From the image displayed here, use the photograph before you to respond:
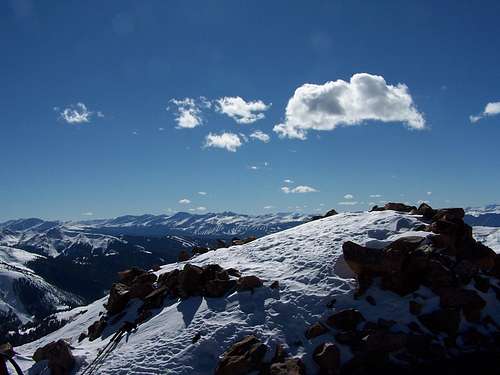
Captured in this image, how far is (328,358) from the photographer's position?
76.8ft

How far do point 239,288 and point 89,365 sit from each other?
444 inches

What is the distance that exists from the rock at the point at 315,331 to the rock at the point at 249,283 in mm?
6771

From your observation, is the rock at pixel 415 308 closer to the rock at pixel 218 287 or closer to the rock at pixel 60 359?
the rock at pixel 218 287

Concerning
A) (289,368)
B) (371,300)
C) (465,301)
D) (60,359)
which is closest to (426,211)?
(465,301)

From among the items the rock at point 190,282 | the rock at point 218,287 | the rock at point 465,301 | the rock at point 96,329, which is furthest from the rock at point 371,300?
the rock at point 96,329

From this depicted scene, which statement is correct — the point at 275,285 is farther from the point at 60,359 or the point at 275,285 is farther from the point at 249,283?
the point at 60,359

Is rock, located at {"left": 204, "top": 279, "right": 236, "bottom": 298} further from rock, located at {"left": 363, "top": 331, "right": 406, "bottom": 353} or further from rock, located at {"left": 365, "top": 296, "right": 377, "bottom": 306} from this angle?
rock, located at {"left": 363, "top": 331, "right": 406, "bottom": 353}

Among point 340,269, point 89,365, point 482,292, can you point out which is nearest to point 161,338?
point 89,365

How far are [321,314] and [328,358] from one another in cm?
441

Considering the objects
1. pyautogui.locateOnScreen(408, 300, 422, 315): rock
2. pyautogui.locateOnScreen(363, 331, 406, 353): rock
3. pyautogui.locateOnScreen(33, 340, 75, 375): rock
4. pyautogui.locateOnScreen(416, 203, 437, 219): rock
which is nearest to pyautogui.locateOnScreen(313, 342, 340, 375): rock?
pyautogui.locateOnScreen(363, 331, 406, 353): rock

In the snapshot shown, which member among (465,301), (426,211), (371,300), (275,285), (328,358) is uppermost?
(426,211)

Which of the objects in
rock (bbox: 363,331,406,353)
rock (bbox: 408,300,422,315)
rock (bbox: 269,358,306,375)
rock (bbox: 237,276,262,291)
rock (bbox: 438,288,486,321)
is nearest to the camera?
rock (bbox: 269,358,306,375)

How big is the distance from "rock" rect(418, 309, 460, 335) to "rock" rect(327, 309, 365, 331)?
12.6ft

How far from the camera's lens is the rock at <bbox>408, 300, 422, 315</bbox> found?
27.0m
